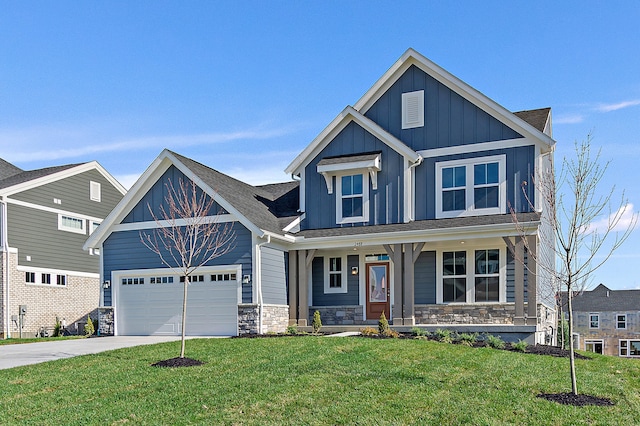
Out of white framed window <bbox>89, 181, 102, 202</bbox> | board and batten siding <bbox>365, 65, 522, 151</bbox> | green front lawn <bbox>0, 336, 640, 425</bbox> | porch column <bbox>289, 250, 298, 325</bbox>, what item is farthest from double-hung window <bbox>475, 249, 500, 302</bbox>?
white framed window <bbox>89, 181, 102, 202</bbox>

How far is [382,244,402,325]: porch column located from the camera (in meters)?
17.4

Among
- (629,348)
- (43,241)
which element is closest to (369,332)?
(43,241)

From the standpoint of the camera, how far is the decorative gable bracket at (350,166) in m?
18.5

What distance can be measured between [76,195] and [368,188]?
14562 millimetres

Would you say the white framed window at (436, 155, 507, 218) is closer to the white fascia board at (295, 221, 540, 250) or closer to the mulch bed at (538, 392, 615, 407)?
the white fascia board at (295, 221, 540, 250)

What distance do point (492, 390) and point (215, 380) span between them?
171 inches

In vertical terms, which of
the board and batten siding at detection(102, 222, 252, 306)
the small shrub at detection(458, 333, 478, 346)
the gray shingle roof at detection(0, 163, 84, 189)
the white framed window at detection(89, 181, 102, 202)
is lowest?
Answer: the small shrub at detection(458, 333, 478, 346)

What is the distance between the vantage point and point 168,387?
31.6ft

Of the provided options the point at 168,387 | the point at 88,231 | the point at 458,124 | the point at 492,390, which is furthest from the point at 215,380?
the point at 88,231

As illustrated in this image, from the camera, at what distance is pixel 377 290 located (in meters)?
19.2

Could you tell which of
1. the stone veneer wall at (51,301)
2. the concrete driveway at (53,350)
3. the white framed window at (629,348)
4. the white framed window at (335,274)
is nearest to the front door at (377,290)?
the white framed window at (335,274)

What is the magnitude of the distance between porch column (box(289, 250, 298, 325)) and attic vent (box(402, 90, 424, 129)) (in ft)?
17.6

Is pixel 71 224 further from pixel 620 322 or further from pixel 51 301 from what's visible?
pixel 620 322

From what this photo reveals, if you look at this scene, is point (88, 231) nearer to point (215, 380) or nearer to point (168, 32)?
point (168, 32)
